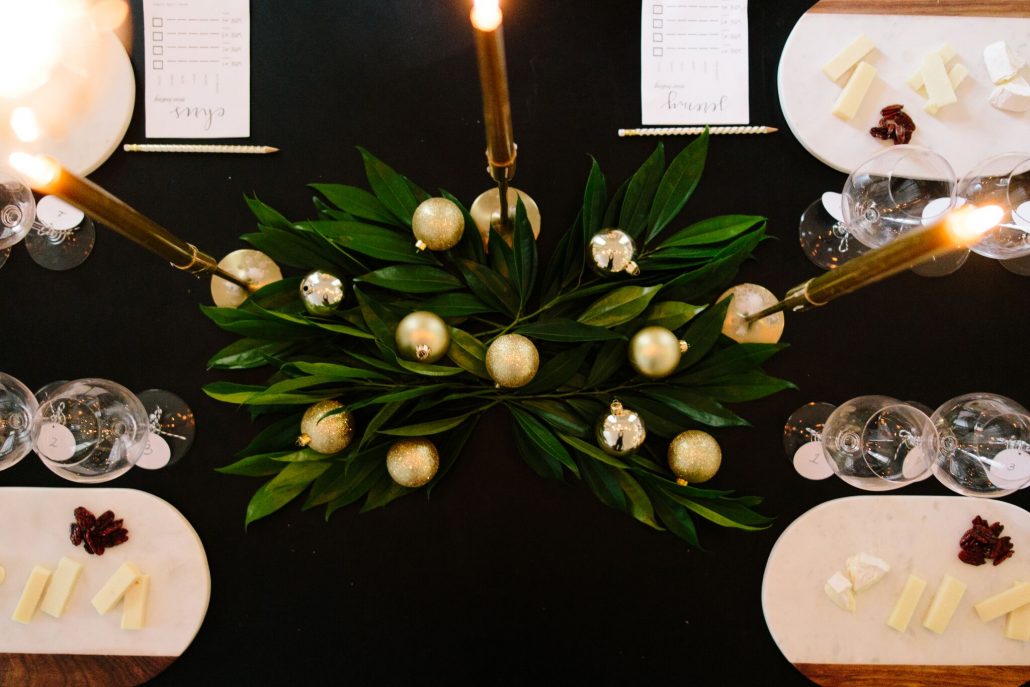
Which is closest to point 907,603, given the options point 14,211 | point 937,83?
point 937,83

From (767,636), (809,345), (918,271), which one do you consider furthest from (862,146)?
(767,636)

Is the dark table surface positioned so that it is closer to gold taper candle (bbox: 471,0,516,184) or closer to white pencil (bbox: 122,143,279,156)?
white pencil (bbox: 122,143,279,156)

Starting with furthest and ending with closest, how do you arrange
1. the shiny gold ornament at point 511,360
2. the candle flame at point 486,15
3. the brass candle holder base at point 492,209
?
the brass candle holder base at point 492,209, the shiny gold ornament at point 511,360, the candle flame at point 486,15

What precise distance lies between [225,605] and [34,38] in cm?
90

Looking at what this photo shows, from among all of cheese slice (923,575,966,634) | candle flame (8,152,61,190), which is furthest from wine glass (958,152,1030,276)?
candle flame (8,152,61,190)

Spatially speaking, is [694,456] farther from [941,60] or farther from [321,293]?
[941,60]

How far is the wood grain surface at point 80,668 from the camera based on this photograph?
101cm

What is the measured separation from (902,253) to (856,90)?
0.45m

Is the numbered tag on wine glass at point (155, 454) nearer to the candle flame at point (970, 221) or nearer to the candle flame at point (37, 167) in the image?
the candle flame at point (37, 167)

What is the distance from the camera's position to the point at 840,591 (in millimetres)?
989

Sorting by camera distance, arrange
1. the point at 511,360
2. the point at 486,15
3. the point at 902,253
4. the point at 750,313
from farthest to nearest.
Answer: the point at 750,313, the point at 511,360, the point at 902,253, the point at 486,15

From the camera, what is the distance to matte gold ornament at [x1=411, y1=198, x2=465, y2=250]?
910mm

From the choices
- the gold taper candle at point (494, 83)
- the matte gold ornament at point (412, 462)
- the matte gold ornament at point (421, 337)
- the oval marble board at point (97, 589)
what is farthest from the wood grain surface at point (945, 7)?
the oval marble board at point (97, 589)

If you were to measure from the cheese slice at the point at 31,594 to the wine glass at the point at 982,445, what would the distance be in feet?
4.20
